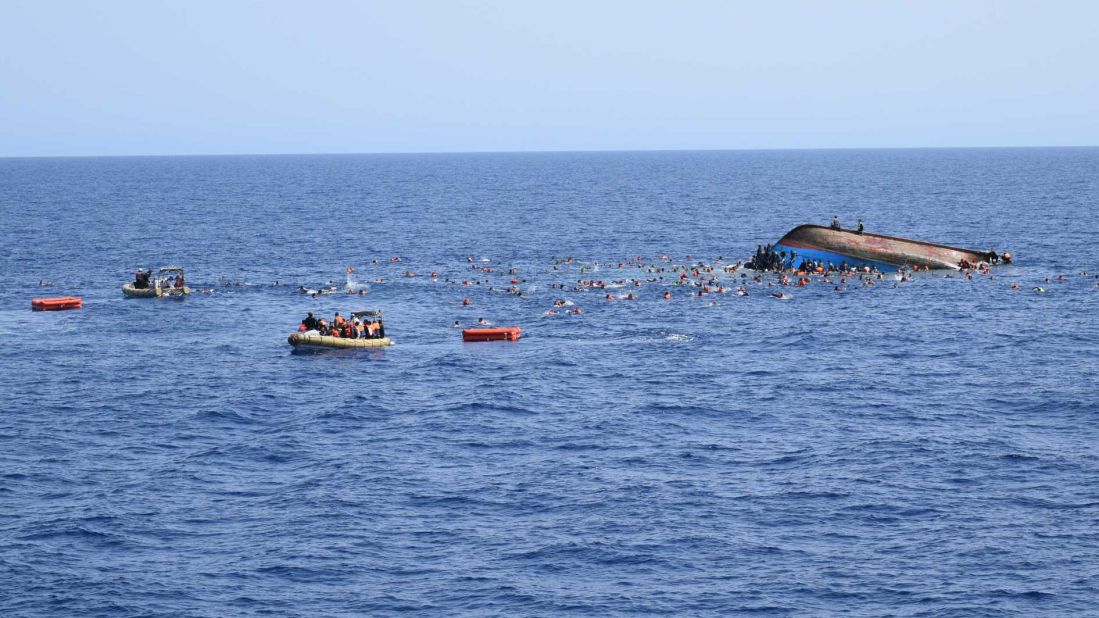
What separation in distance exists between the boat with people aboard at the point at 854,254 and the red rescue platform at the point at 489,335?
132ft

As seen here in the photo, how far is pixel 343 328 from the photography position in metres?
81.8

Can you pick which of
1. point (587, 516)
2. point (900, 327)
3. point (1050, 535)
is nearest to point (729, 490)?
point (587, 516)

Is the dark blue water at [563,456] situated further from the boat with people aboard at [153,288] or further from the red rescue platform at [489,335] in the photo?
the boat with people aboard at [153,288]

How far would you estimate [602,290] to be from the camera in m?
107

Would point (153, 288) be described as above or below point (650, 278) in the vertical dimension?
below

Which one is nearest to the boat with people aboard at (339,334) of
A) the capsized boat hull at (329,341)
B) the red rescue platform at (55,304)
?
the capsized boat hull at (329,341)

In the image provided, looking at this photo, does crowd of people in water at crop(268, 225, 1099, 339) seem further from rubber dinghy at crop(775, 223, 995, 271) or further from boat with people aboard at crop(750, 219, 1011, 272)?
rubber dinghy at crop(775, 223, 995, 271)

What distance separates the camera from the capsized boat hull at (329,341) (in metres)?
79.4

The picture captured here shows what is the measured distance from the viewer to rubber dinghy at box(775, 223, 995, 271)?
11606 centimetres

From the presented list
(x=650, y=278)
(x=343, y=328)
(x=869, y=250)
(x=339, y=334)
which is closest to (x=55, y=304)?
(x=343, y=328)

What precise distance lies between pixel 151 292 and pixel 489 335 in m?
34.9

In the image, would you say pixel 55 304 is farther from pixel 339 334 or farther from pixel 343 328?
pixel 339 334

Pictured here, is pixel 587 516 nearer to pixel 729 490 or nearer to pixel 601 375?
pixel 729 490

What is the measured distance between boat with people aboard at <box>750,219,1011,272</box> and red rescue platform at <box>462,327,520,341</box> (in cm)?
4010
